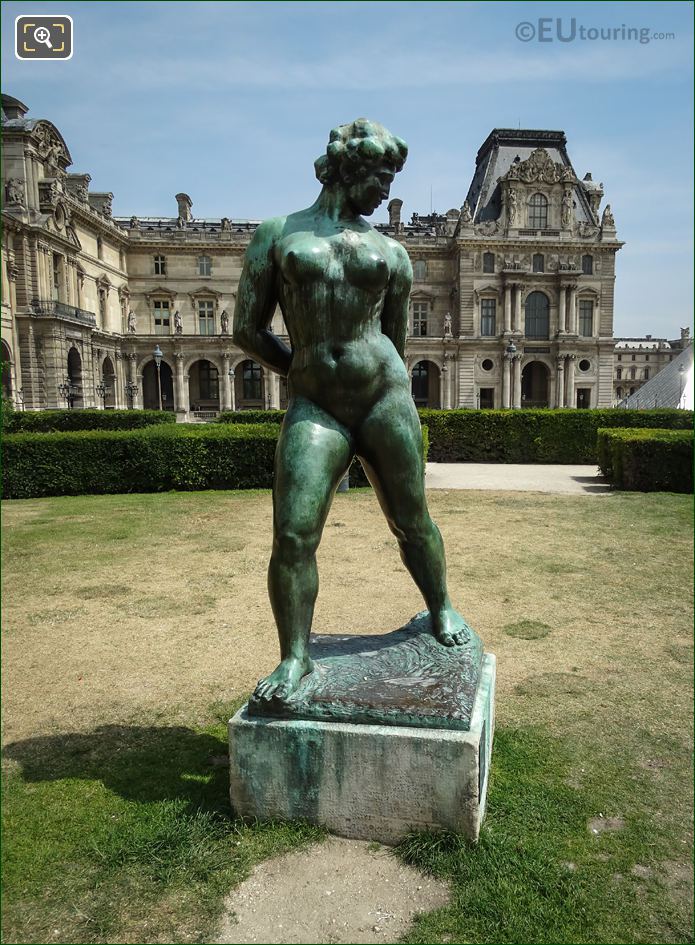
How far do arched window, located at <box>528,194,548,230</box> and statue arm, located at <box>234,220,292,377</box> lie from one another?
45.1 metres

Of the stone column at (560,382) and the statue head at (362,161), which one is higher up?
the stone column at (560,382)

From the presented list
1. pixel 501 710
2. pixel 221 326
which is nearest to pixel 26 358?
pixel 221 326

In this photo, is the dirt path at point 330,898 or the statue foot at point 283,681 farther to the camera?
the statue foot at point 283,681

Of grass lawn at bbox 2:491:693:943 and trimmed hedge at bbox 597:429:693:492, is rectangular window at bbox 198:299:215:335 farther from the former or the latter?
grass lawn at bbox 2:491:693:943

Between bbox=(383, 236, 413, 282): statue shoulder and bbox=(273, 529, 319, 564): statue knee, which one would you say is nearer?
bbox=(273, 529, 319, 564): statue knee

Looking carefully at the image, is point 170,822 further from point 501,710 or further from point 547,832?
point 501,710

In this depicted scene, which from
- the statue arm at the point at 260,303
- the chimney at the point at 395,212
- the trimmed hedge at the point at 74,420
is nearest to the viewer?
the statue arm at the point at 260,303

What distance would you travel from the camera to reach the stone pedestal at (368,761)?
251 cm

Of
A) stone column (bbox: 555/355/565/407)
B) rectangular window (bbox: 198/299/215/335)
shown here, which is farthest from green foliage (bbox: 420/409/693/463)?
rectangular window (bbox: 198/299/215/335)

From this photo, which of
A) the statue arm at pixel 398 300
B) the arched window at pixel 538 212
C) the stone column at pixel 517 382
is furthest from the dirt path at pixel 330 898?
the arched window at pixel 538 212

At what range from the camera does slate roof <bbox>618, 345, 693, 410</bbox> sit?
25.3 metres

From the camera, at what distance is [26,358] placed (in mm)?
31688

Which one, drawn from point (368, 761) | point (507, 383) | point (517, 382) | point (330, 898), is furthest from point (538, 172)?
point (330, 898)

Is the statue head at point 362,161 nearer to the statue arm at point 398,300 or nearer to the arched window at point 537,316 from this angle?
the statue arm at point 398,300
